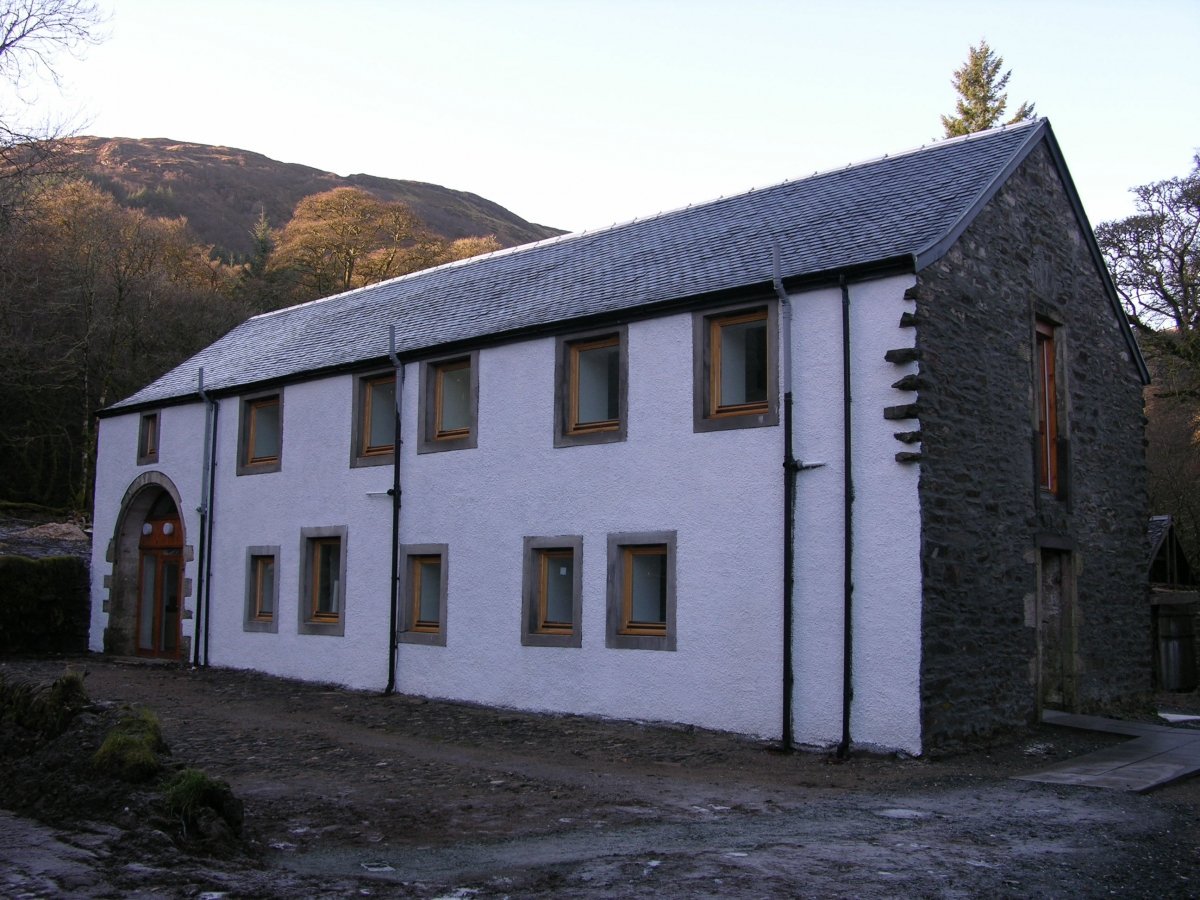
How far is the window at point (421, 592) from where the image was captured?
15430 mm

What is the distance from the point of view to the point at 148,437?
840 inches

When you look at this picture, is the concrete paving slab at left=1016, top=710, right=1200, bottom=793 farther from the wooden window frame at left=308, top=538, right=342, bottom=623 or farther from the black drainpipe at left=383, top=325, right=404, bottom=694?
the wooden window frame at left=308, top=538, right=342, bottom=623

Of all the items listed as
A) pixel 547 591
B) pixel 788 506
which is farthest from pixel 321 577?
pixel 788 506

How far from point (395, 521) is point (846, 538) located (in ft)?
23.2

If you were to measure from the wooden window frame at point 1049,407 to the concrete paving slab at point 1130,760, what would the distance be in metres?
2.73

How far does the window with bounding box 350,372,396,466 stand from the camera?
16.6 metres

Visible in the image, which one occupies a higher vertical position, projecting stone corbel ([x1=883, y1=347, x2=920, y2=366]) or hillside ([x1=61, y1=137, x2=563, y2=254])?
hillside ([x1=61, y1=137, x2=563, y2=254])

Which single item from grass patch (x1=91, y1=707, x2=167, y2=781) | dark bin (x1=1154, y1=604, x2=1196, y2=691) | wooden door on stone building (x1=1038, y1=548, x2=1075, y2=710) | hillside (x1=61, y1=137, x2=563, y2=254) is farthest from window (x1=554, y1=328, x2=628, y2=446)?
hillside (x1=61, y1=137, x2=563, y2=254)

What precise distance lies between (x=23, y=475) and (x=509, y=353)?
24.6 meters

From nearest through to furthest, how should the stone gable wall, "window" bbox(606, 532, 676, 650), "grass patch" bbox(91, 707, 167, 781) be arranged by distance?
1. "grass patch" bbox(91, 707, 167, 781)
2. the stone gable wall
3. "window" bbox(606, 532, 676, 650)

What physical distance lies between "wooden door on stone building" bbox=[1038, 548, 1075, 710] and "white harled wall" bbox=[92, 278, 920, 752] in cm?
394

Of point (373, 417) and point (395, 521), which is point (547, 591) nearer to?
point (395, 521)

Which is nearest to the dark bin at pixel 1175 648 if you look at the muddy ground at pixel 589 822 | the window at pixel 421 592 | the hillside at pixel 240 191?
the muddy ground at pixel 589 822

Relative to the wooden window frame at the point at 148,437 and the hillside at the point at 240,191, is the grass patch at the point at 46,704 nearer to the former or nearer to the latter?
the wooden window frame at the point at 148,437
